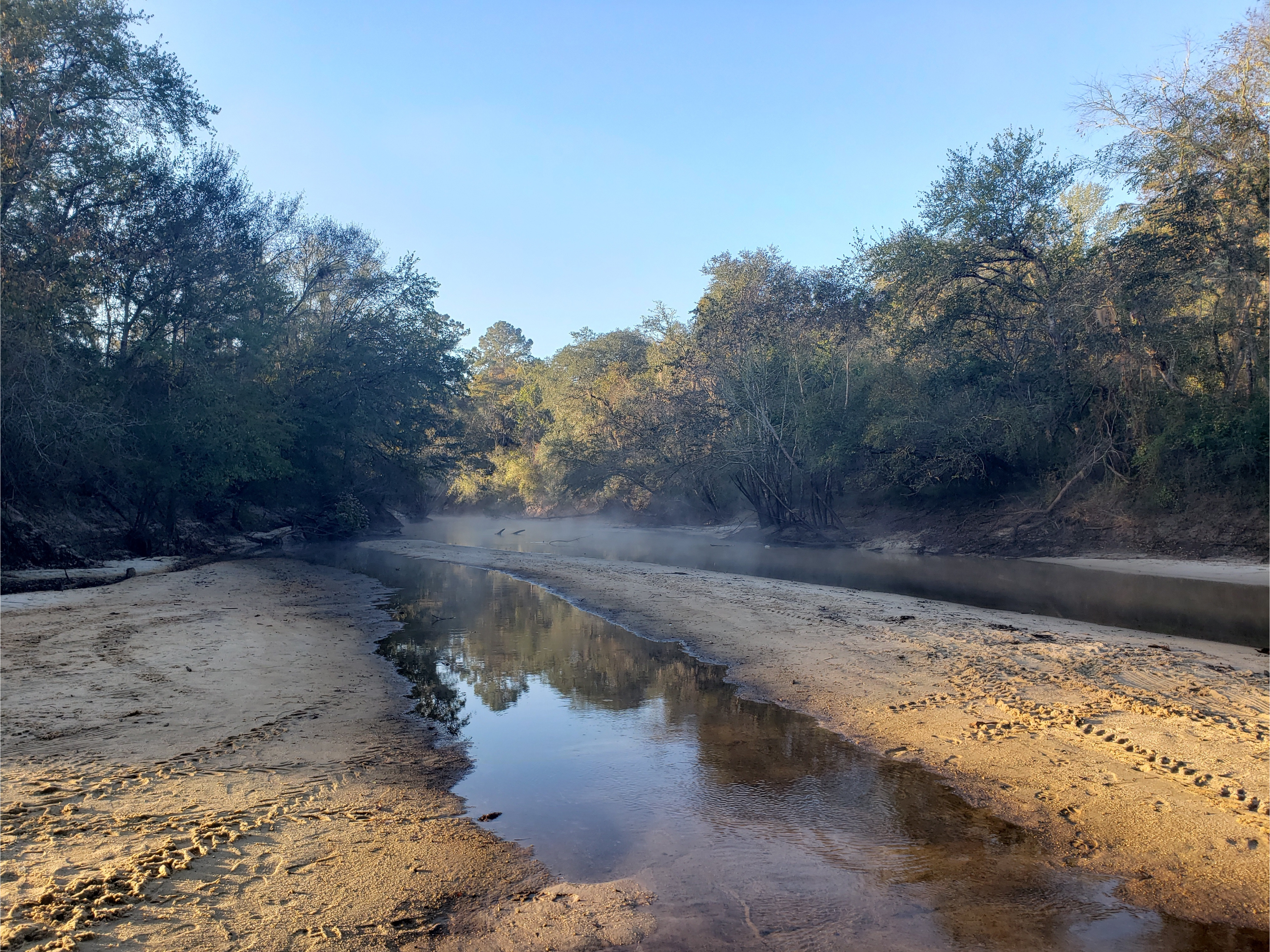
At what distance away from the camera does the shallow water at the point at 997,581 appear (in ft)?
43.2

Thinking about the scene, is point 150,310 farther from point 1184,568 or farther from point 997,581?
point 1184,568

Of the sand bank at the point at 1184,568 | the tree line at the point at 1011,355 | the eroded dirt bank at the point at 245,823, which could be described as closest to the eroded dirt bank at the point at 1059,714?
the eroded dirt bank at the point at 245,823

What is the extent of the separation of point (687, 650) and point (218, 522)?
2591 centimetres

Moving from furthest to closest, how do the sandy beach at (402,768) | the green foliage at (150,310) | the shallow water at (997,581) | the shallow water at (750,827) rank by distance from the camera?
the green foliage at (150,310)
the shallow water at (997,581)
the shallow water at (750,827)
the sandy beach at (402,768)

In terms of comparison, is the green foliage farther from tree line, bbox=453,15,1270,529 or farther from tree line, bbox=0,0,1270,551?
tree line, bbox=453,15,1270,529

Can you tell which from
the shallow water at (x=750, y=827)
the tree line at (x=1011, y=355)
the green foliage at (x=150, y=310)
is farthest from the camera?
the tree line at (x=1011, y=355)

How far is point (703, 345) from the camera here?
33.7 m

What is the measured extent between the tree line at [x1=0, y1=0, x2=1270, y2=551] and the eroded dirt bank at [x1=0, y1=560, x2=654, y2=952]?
10010mm

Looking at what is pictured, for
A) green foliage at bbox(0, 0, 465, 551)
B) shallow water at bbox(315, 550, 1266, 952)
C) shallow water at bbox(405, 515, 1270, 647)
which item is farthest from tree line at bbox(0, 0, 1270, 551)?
shallow water at bbox(315, 550, 1266, 952)

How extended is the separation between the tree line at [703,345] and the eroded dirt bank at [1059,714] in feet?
43.3

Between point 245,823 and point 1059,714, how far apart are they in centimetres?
698

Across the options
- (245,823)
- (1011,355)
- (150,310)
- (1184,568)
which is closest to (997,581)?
(1184,568)

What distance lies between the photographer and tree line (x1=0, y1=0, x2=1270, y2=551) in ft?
55.5

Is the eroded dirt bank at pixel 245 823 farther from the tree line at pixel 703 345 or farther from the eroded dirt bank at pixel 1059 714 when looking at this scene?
the tree line at pixel 703 345
